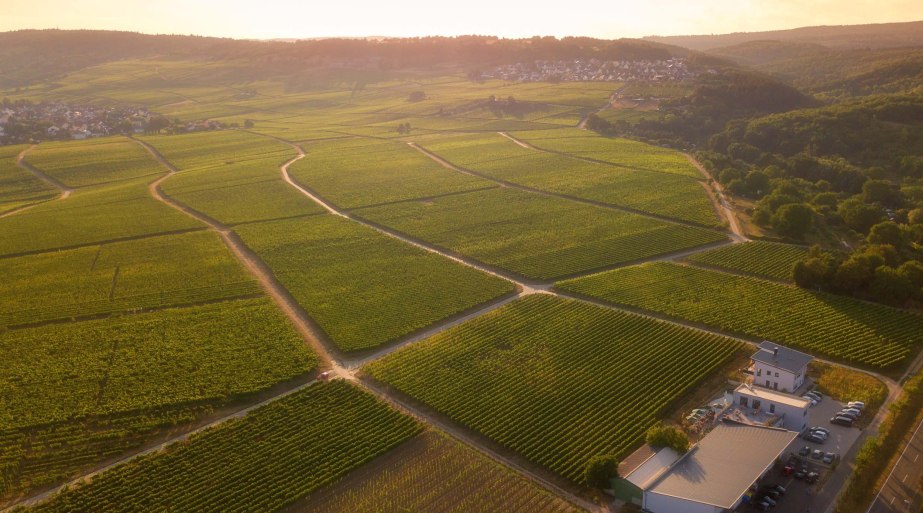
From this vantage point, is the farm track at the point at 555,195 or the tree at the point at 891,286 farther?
the farm track at the point at 555,195

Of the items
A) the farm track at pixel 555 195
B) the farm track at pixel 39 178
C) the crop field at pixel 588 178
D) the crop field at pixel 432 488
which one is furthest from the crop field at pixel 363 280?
the farm track at pixel 39 178

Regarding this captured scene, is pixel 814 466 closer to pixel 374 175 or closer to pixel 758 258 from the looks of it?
pixel 758 258

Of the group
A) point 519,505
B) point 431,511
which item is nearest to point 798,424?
point 519,505

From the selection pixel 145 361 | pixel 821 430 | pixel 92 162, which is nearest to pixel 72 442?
pixel 145 361

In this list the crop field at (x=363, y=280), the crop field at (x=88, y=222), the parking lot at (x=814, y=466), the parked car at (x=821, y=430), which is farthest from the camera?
the crop field at (x=88, y=222)

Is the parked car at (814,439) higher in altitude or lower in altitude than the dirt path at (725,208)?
lower

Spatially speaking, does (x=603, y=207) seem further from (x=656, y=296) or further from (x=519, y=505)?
(x=519, y=505)

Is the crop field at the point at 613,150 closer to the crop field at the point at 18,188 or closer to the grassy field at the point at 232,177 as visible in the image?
the grassy field at the point at 232,177
